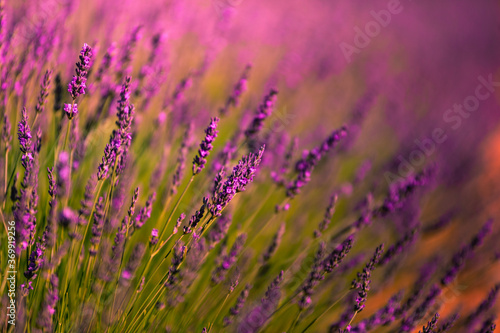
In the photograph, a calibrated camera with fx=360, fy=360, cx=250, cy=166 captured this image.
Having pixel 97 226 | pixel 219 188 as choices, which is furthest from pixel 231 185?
pixel 97 226

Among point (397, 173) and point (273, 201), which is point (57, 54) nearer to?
point (273, 201)

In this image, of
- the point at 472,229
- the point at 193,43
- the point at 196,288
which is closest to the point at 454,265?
the point at 196,288

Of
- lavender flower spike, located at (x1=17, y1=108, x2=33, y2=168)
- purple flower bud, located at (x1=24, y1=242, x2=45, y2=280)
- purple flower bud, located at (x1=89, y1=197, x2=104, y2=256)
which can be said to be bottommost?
purple flower bud, located at (x1=24, y1=242, x2=45, y2=280)

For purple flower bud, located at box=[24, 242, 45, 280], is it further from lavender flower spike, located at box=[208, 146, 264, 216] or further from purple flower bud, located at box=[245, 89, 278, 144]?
purple flower bud, located at box=[245, 89, 278, 144]

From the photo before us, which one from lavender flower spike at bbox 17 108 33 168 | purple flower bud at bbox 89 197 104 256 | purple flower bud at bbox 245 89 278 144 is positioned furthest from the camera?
purple flower bud at bbox 245 89 278 144

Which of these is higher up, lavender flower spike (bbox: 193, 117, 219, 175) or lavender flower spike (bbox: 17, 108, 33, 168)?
lavender flower spike (bbox: 193, 117, 219, 175)

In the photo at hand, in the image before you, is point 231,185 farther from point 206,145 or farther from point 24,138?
point 24,138

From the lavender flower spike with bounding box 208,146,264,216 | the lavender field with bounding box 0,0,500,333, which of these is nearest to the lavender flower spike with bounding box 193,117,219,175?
the lavender field with bounding box 0,0,500,333

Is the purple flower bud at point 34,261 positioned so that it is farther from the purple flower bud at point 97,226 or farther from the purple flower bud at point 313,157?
the purple flower bud at point 313,157

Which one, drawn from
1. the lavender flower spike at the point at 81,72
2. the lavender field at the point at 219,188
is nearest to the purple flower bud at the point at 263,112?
the lavender field at the point at 219,188
